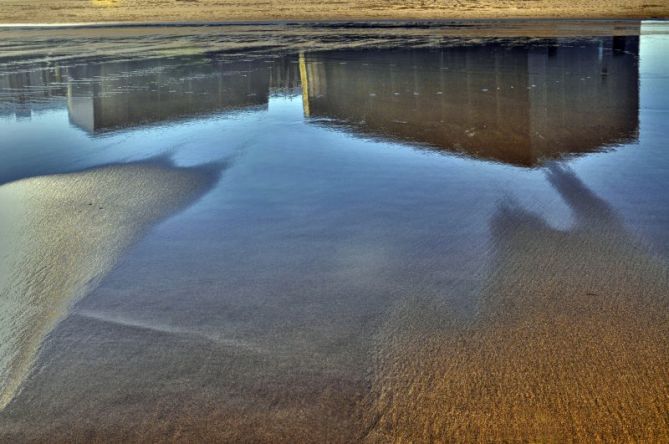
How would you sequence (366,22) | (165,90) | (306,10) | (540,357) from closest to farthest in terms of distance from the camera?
(540,357)
(165,90)
(366,22)
(306,10)

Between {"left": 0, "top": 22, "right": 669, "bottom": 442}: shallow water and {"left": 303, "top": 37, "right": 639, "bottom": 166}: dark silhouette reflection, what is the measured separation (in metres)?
0.06

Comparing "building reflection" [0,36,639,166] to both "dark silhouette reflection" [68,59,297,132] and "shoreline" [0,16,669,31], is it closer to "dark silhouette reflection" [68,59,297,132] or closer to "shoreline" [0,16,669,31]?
"dark silhouette reflection" [68,59,297,132]

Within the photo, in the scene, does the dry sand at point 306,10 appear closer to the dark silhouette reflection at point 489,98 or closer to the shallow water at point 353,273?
the dark silhouette reflection at point 489,98

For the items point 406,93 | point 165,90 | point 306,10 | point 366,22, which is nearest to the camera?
point 406,93

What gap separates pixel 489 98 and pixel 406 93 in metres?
0.99

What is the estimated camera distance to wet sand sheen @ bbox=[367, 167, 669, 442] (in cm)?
226

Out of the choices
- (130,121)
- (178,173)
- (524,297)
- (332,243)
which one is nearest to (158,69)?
(130,121)

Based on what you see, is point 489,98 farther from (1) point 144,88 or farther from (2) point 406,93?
(1) point 144,88

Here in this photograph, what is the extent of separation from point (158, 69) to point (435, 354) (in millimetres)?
10421

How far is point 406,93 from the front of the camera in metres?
8.80

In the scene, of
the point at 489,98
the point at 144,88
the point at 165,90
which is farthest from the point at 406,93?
the point at 144,88

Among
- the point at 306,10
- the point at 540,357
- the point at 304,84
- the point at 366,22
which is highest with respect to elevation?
the point at 306,10

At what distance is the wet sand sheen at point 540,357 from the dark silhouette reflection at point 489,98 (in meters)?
2.20

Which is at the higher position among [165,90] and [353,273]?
[165,90]
